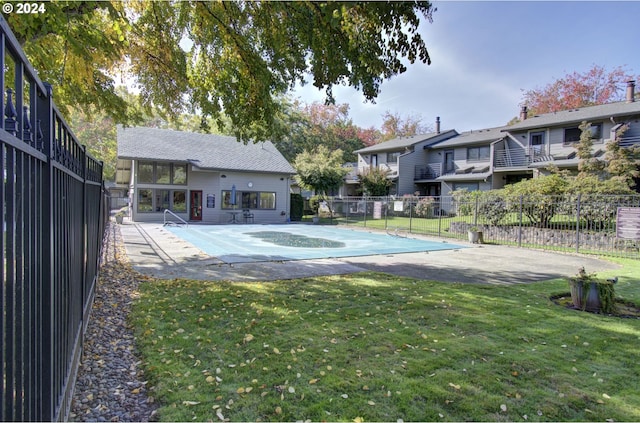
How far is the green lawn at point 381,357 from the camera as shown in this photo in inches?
116

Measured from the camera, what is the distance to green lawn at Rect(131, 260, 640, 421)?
2.96 meters

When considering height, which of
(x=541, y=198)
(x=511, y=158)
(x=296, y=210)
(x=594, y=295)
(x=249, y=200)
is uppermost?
(x=511, y=158)

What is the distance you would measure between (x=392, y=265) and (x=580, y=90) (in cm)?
3735

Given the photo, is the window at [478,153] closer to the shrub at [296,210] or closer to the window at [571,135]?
the window at [571,135]

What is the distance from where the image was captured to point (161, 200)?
80.8 ft

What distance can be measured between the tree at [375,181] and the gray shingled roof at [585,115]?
10099 millimetres

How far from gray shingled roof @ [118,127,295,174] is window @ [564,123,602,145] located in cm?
1918

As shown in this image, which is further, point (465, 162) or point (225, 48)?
point (465, 162)

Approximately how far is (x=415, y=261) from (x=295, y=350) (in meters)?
7.34

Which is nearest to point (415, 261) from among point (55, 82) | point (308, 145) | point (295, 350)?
point (295, 350)

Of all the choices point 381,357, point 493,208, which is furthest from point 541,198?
point 381,357

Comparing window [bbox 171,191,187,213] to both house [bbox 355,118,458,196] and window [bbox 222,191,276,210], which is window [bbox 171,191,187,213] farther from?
house [bbox 355,118,458,196]

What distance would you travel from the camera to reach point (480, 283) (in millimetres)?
7812

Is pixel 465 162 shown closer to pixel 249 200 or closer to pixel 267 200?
pixel 267 200
